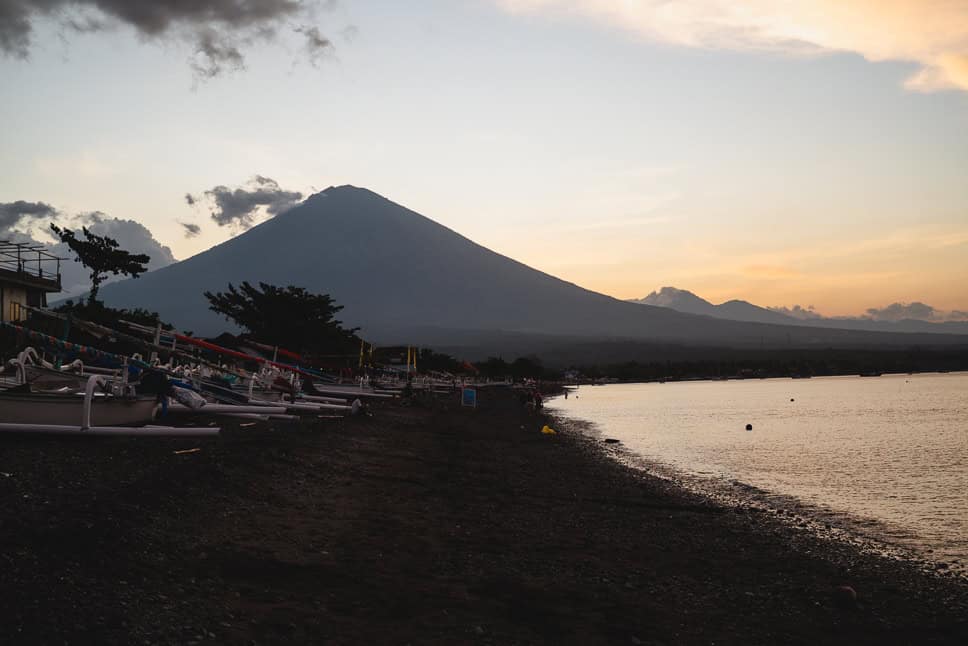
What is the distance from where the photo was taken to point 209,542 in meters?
8.25

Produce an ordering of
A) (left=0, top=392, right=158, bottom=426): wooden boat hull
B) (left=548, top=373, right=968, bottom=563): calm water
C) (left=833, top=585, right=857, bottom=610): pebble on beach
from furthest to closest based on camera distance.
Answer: (left=548, top=373, right=968, bottom=563): calm water
(left=0, top=392, right=158, bottom=426): wooden boat hull
(left=833, top=585, right=857, bottom=610): pebble on beach

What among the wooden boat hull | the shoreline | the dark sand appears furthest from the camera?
the wooden boat hull

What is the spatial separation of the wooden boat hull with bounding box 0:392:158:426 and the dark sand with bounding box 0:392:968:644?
0.41 metres

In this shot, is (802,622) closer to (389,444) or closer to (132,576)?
(132,576)

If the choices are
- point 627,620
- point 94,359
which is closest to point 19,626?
point 627,620

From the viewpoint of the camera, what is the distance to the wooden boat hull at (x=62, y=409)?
41.8ft

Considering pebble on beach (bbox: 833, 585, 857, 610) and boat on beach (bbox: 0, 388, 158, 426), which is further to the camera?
boat on beach (bbox: 0, 388, 158, 426)

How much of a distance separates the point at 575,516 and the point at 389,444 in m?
9.33

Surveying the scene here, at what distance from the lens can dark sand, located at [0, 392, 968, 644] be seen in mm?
6328

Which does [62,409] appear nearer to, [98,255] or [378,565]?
[378,565]

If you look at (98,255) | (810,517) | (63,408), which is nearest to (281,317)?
(98,255)

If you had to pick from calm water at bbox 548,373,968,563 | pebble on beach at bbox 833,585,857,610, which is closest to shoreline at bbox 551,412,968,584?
calm water at bbox 548,373,968,563

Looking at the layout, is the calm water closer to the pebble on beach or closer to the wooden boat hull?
the pebble on beach

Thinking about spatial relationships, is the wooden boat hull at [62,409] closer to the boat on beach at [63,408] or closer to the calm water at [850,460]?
the boat on beach at [63,408]
